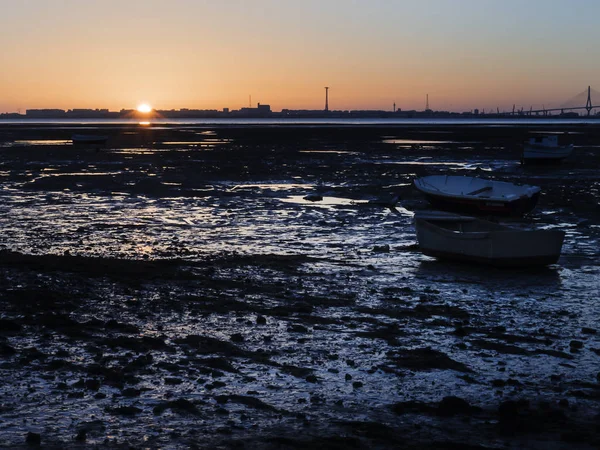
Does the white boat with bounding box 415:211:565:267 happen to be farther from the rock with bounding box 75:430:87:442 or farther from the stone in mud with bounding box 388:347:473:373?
the rock with bounding box 75:430:87:442

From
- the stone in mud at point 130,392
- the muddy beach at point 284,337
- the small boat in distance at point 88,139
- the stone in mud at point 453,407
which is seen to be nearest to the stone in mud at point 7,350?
the muddy beach at point 284,337

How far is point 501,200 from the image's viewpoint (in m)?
24.5

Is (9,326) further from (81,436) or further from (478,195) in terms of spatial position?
(478,195)

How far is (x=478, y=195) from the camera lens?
25281 millimetres

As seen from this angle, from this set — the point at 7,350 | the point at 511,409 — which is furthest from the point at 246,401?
the point at 7,350

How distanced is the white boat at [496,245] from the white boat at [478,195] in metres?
6.64

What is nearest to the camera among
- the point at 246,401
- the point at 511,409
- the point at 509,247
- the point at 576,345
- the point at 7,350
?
the point at 511,409

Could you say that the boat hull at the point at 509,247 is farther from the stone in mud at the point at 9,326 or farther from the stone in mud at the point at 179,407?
the stone in mud at the point at 179,407

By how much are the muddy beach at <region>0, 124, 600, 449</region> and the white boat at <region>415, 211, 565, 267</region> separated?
328 mm

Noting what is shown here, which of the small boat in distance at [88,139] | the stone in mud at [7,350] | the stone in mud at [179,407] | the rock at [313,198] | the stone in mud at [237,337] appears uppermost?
the small boat in distance at [88,139]

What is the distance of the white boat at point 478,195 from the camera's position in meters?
24.5

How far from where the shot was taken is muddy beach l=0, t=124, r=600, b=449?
826 centimetres

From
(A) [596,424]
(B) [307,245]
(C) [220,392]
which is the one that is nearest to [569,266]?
(B) [307,245]

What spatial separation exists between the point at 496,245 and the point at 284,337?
22.4 feet
